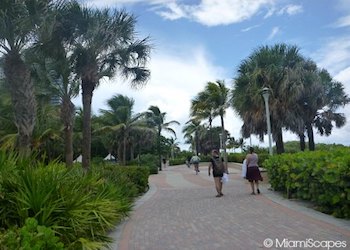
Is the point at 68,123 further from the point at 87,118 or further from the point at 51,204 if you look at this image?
the point at 51,204

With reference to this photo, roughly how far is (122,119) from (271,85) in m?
24.3

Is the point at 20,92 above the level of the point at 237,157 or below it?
above

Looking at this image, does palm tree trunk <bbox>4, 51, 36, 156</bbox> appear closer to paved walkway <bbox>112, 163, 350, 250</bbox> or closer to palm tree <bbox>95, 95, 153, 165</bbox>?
paved walkway <bbox>112, 163, 350, 250</bbox>

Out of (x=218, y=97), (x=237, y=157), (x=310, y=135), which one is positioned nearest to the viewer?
(x=310, y=135)

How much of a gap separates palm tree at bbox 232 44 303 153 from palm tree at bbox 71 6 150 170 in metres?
6.84

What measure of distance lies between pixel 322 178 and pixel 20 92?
1009 centimetres

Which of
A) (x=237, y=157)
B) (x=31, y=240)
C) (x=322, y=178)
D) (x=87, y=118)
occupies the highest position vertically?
(x=87, y=118)

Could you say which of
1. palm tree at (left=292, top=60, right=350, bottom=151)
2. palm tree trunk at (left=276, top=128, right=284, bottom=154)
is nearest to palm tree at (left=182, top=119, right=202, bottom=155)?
palm tree at (left=292, top=60, right=350, bottom=151)

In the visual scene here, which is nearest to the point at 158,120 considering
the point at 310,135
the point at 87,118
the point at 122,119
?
the point at 122,119

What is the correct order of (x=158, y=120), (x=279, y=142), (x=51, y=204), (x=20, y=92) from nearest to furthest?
(x=51, y=204)
(x=20, y=92)
(x=279, y=142)
(x=158, y=120)

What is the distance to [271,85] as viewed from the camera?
23172mm

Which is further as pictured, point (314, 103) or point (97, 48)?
point (314, 103)

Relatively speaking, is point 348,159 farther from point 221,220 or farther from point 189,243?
point 189,243

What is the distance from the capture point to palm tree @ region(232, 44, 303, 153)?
74.9ft
